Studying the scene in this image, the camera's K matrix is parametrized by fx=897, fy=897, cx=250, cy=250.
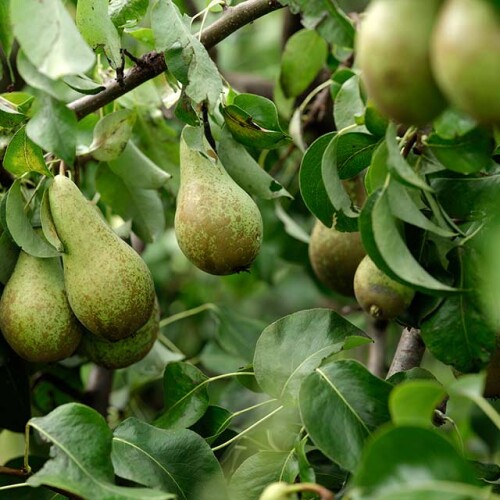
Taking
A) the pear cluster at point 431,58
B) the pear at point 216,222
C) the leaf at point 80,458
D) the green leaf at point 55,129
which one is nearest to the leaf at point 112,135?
the pear at point 216,222

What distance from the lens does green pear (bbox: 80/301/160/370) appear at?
1081 mm

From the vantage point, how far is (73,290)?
0.99 metres

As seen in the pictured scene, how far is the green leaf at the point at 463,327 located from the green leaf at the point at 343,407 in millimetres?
73

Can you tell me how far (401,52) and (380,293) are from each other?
390mm

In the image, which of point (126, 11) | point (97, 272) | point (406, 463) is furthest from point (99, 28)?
point (406, 463)

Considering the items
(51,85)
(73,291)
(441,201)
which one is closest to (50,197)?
(73,291)

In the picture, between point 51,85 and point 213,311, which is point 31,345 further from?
point 213,311

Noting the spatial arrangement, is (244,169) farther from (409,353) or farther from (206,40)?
(409,353)

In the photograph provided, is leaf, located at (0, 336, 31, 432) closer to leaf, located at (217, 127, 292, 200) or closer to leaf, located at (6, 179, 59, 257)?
leaf, located at (6, 179, 59, 257)

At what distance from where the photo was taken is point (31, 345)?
100 cm

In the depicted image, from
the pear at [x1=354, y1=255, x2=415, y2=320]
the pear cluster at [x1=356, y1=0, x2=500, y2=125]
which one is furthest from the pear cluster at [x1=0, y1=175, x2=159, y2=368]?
the pear cluster at [x1=356, y1=0, x2=500, y2=125]

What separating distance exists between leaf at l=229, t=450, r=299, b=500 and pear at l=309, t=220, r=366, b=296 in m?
0.36

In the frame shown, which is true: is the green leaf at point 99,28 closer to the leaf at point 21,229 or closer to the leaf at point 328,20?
the leaf at point 21,229

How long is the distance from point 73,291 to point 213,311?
2.23 ft
